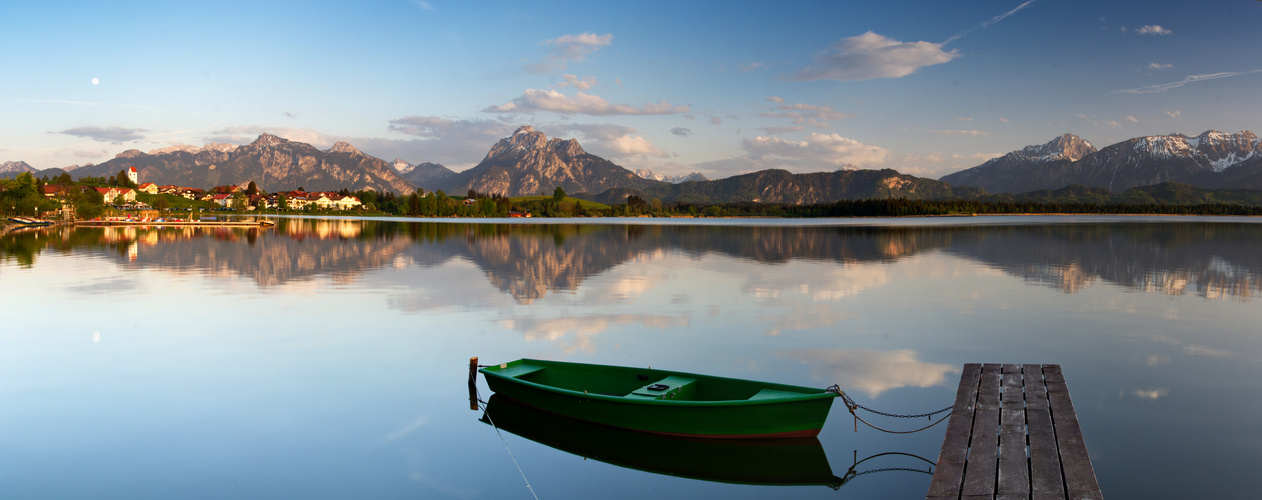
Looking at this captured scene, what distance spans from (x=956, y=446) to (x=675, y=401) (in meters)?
4.75

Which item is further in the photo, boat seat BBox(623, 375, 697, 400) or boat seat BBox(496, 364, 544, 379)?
boat seat BBox(496, 364, 544, 379)

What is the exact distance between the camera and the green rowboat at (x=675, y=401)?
12836mm

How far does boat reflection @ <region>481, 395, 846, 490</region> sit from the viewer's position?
39.1 feet

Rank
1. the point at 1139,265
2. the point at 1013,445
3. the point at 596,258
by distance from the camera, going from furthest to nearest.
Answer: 1. the point at 596,258
2. the point at 1139,265
3. the point at 1013,445

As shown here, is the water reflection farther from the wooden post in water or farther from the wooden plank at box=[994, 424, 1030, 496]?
the wooden post in water

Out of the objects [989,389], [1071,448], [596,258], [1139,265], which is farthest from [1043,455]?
[1139,265]

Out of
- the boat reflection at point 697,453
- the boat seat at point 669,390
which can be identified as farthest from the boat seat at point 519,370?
the boat seat at point 669,390

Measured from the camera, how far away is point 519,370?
16.4 m

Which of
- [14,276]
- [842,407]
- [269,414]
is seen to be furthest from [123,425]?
[14,276]

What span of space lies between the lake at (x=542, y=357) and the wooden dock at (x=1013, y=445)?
2.49 ft

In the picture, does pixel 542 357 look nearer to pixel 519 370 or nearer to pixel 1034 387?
pixel 519 370

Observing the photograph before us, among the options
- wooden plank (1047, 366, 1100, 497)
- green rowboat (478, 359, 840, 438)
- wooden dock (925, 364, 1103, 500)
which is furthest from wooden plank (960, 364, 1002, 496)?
green rowboat (478, 359, 840, 438)

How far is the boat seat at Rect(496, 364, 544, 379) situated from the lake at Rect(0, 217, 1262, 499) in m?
1.09

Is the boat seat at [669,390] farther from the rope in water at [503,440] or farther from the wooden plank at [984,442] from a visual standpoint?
the wooden plank at [984,442]
